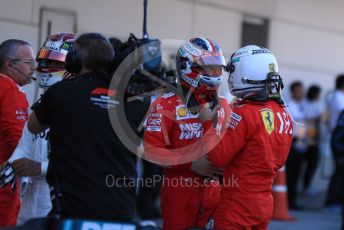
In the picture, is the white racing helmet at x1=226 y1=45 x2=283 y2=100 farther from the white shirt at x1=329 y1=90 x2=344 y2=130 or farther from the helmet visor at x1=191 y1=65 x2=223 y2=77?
the white shirt at x1=329 y1=90 x2=344 y2=130

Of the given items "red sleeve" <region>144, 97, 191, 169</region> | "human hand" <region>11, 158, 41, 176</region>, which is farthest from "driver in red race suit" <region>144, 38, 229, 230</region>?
"human hand" <region>11, 158, 41, 176</region>

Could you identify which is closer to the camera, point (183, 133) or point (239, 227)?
point (239, 227)

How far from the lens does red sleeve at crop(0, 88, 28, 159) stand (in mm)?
5223

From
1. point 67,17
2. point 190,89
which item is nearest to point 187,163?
point 190,89

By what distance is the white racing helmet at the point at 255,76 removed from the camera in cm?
484

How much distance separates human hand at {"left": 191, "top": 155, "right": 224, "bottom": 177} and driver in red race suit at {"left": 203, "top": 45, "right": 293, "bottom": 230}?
100 mm

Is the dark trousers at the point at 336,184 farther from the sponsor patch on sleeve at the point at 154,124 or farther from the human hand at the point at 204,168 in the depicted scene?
the sponsor patch on sleeve at the point at 154,124

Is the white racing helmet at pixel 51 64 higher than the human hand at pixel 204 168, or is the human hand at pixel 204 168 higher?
the white racing helmet at pixel 51 64

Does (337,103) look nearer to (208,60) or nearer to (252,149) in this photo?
(208,60)

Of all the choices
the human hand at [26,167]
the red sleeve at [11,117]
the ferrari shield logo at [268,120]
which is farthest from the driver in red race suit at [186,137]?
the red sleeve at [11,117]

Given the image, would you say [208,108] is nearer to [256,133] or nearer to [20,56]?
[256,133]

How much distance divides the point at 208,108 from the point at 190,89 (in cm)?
18

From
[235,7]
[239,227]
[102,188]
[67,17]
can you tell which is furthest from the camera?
[235,7]

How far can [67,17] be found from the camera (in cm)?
880
